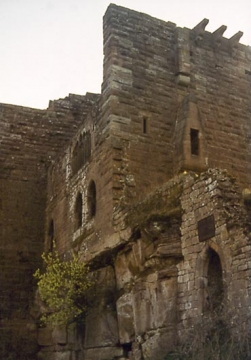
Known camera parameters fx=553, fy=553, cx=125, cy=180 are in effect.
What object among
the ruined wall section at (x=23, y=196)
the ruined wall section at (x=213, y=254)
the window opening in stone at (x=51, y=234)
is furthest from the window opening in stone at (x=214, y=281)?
the window opening in stone at (x=51, y=234)

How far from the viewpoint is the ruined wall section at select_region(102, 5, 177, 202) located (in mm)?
14930

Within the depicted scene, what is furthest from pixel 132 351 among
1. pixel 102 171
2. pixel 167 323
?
pixel 102 171

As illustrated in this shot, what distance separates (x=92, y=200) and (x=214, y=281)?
5.90 metres

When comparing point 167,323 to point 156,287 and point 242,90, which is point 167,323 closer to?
point 156,287

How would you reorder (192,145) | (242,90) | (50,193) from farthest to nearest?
(50,193), (242,90), (192,145)

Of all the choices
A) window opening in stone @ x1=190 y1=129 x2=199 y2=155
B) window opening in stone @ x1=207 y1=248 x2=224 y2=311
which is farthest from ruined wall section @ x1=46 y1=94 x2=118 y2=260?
window opening in stone @ x1=207 y1=248 x2=224 y2=311

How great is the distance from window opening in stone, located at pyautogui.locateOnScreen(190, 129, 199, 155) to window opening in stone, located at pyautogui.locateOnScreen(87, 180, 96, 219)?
119 inches

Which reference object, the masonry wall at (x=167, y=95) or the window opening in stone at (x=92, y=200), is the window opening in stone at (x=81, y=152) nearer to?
the window opening in stone at (x=92, y=200)

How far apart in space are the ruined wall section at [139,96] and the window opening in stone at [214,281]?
3895mm

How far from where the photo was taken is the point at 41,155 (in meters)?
20.8

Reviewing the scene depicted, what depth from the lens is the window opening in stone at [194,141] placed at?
52.5ft

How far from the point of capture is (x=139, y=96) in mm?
15867

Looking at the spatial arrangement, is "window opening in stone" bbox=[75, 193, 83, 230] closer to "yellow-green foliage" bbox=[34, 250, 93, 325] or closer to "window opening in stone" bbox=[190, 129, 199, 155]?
"yellow-green foliage" bbox=[34, 250, 93, 325]

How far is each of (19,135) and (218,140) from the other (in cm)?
793
